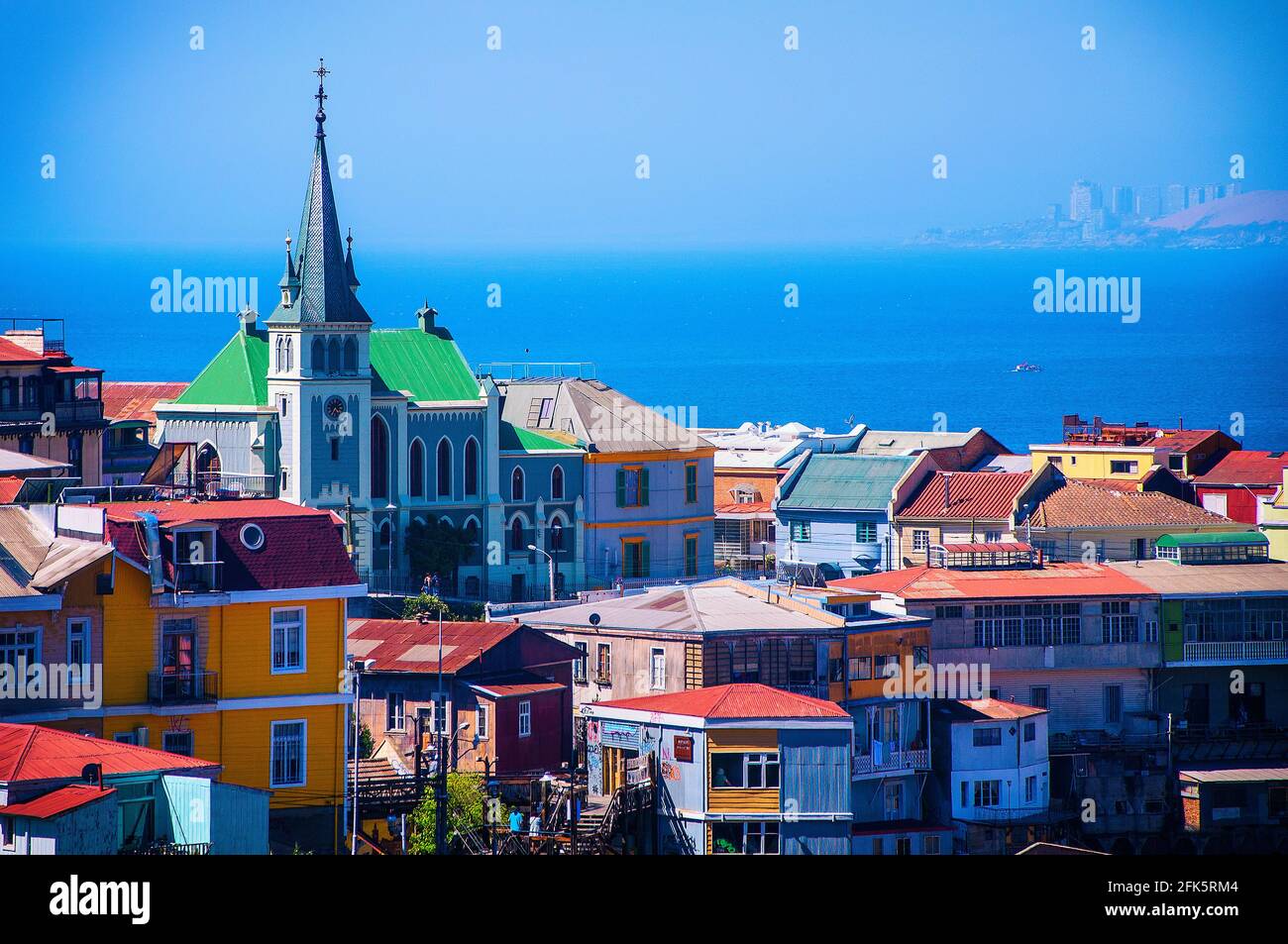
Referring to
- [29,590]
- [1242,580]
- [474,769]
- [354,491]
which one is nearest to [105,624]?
[29,590]

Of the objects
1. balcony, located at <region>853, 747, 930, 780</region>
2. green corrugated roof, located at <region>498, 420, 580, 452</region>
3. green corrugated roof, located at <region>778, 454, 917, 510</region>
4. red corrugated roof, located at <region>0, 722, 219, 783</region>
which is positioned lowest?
balcony, located at <region>853, 747, 930, 780</region>

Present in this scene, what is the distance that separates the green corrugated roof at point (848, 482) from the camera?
6436 cm

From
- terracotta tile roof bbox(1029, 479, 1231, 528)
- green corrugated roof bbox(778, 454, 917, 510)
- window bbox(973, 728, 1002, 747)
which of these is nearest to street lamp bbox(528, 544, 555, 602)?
green corrugated roof bbox(778, 454, 917, 510)

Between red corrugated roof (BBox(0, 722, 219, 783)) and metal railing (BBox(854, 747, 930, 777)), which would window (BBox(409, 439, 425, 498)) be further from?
red corrugated roof (BBox(0, 722, 219, 783))

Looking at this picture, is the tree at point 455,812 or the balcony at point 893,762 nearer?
Answer: the tree at point 455,812

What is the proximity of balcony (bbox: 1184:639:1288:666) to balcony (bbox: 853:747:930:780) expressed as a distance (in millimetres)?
8967

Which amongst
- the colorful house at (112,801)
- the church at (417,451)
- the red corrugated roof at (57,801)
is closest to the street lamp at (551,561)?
the church at (417,451)

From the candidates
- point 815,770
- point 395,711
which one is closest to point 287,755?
point 815,770

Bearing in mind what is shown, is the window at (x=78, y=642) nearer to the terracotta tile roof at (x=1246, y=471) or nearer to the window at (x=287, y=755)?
the window at (x=287, y=755)

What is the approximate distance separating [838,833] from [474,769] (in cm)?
641

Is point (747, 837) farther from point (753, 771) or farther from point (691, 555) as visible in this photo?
point (691, 555)

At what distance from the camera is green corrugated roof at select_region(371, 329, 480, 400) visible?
68625 mm

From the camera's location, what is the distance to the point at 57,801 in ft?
80.5

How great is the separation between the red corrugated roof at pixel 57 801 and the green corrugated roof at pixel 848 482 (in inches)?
1584
